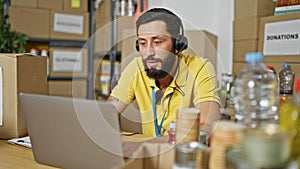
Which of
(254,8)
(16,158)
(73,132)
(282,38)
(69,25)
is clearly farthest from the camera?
(69,25)

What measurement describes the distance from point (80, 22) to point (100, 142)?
2485 millimetres

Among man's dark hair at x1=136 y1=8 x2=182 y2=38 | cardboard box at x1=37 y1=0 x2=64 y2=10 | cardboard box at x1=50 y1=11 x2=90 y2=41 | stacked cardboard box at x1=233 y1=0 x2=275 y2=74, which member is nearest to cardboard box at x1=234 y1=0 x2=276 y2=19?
stacked cardboard box at x1=233 y1=0 x2=275 y2=74

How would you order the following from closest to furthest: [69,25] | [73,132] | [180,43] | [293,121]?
[293,121], [73,132], [180,43], [69,25]

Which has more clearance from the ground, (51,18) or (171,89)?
(51,18)

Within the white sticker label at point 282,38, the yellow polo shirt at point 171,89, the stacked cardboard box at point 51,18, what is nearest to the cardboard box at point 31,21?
the stacked cardboard box at point 51,18

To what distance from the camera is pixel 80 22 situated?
10.1 ft

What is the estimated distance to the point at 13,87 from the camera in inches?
48.7

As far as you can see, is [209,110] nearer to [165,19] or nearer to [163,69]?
[163,69]

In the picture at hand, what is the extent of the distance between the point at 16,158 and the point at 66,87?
2.06 meters

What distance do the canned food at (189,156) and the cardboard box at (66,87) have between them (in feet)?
7.86

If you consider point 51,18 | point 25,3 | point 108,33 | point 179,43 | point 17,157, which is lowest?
point 17,157

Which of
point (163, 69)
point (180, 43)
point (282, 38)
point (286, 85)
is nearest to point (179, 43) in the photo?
point (180, 43)

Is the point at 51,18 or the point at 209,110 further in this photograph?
the point at 51,18

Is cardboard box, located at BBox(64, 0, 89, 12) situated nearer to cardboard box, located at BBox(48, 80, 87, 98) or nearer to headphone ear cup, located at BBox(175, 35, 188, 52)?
cardboard box, located at BBox(48, 80, 87, 98)
